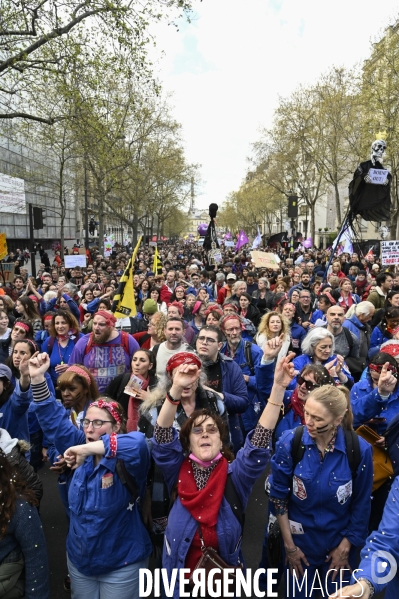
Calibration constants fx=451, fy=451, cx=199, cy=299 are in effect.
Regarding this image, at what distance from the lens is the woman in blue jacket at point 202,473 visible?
2178 millimetres

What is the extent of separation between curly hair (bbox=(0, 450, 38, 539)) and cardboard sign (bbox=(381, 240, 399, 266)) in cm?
1077

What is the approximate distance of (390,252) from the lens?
1130 centimetres

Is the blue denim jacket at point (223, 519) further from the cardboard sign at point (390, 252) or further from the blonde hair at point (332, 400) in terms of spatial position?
the cardboard sign at point (390, 252)

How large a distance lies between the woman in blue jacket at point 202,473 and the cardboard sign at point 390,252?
10032mm

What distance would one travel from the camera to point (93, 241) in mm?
57156

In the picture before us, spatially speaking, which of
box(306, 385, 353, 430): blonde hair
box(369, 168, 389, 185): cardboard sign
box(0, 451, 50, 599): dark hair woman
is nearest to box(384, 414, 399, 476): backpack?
box(306, 385, 353, 430): blonde hair

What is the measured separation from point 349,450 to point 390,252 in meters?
9.80

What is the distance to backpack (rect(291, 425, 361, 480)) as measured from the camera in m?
2.56

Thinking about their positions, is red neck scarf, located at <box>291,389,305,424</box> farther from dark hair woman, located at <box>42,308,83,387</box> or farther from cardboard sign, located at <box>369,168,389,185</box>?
cardboard sign, located at <box>369,168,389,185</box>

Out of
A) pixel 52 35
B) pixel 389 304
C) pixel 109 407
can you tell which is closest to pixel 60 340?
pixel 109 407

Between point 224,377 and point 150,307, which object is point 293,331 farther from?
point 224,377

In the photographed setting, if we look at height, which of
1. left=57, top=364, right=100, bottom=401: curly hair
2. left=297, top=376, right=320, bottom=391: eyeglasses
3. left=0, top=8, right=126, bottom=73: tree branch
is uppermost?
left=0, top=8, right=126, bottom=73: tree branch

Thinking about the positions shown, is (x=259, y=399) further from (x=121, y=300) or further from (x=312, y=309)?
(x=312, y=309)

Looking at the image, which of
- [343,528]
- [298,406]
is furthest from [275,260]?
[343,528]
